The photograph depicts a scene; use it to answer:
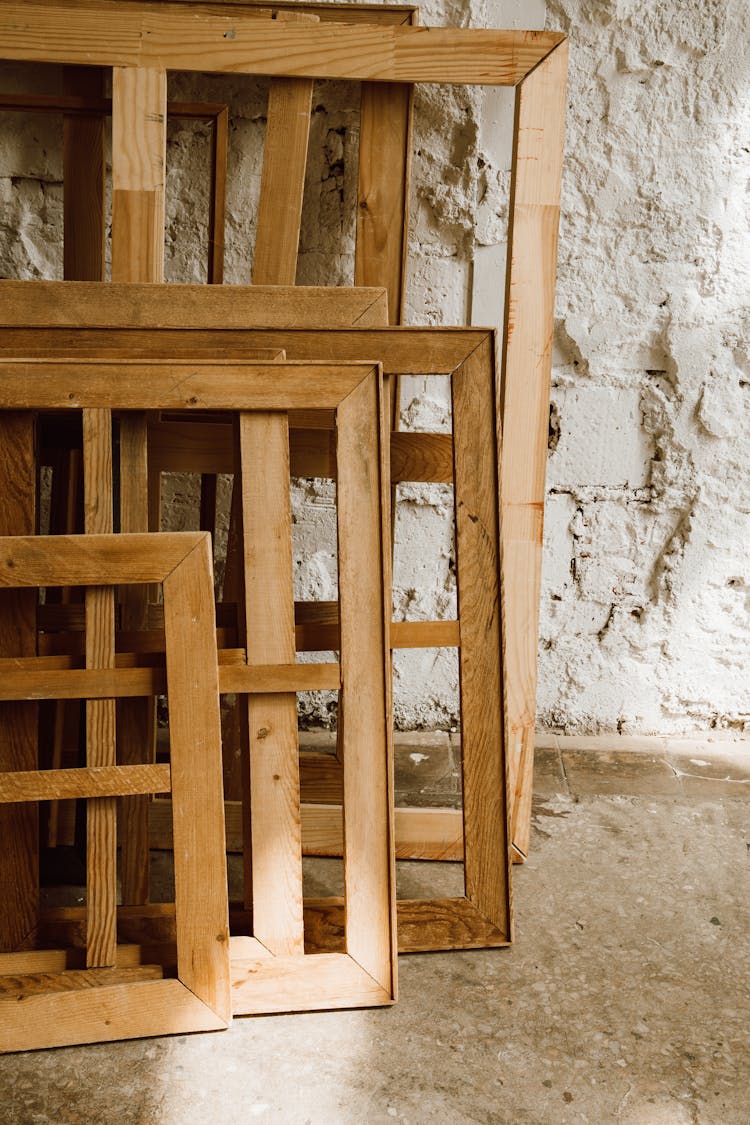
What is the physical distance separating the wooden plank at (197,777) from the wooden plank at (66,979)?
71 mm

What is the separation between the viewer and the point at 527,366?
7.14 ft

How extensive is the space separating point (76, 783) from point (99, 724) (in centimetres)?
10

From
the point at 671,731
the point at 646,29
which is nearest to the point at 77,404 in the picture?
the point at 646,29

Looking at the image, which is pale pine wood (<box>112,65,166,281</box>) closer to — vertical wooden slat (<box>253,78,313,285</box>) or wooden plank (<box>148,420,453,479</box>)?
vertical wooden slat (<box>253,78,313,285</box>)

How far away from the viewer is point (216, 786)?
156 cm

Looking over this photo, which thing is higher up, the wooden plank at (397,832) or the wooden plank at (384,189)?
the wooden plank at (384,189)

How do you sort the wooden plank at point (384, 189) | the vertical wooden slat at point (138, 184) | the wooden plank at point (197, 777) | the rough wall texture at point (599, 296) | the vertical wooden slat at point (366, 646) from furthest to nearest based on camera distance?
1. the rough wall texture at point (599, 296)
2. the wooden plank at point (384, 189)
3. the vertical wooden slat at point (138, 184)
4. the vertical wooden slat at point (366, 646)
5. the wooden plank at point (197, 777)

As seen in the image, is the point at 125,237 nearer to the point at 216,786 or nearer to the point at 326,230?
the point at 326,230

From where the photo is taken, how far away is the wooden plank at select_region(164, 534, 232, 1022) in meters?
1.54

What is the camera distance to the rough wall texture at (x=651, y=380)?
2467 mm

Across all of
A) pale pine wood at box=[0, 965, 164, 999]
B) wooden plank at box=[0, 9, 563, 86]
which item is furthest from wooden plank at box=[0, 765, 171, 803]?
wooden plank at box=[0, 9, 563, 86]

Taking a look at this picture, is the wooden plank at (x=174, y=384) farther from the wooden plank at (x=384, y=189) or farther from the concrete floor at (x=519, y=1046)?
the concrete floor at (x=519, y=1046)

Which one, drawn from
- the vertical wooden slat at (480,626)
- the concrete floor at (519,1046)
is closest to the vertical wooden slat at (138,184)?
the concrete floor at (519,1046)

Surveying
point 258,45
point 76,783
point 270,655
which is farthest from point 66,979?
point 258,45
